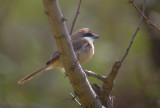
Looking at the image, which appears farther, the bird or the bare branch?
the bird

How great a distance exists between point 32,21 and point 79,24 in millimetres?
1400

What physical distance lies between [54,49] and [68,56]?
5548mm

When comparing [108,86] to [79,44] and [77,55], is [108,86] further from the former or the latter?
[79,44]

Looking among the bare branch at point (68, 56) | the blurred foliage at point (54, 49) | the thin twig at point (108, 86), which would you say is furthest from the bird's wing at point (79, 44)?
the bare branch at point (68, 56)

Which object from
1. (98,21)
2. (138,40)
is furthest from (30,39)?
(138,40)

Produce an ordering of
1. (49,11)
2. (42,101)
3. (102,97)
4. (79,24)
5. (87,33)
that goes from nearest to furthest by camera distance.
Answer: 1. (49,11)
2. (102,97)
3. (87,33)
4. (42,101)
5. (79,24)

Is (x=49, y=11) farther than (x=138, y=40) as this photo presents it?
No

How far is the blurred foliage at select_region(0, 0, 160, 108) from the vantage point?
685 centimetres

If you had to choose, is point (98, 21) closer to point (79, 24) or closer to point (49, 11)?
point (79, 24)

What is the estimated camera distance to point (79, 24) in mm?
8859

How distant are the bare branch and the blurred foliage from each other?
302 cm

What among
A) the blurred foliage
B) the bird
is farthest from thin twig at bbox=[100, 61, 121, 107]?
the blurred foliage

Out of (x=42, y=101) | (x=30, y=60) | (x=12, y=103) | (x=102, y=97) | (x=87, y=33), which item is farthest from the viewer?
(x=30, y=60)

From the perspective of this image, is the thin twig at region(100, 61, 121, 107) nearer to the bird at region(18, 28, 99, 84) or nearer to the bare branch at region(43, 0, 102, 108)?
the bare branch at region(43, 0, 102, 108)
